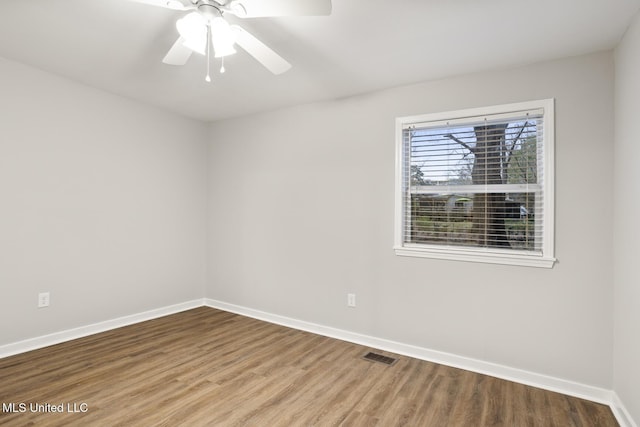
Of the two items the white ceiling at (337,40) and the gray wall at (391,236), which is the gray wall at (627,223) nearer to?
the gray wall at (391,236)

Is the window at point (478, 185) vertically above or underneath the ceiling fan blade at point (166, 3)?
underneath

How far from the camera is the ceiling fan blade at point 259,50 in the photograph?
195cm

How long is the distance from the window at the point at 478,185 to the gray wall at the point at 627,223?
38cm

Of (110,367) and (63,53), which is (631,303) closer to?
(110,367)

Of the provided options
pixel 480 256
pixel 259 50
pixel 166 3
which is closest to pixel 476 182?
pixel 480 256

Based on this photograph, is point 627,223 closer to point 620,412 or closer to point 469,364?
point 620,412

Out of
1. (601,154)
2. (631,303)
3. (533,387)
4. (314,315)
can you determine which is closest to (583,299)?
(631,303)

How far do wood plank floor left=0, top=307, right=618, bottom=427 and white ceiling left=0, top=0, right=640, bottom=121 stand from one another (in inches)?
93.4

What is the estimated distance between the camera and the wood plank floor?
6.94ft

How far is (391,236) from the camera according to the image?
10.5 feet

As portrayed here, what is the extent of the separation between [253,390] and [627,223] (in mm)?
2595

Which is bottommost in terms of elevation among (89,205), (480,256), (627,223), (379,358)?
(379,358)

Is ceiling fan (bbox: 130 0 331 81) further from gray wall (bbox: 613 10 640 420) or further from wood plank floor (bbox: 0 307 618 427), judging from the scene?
wood plank floor (bbox: 0 307 618 427)

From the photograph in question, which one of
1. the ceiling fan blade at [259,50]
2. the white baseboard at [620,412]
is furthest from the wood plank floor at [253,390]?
the ceiling fan blade at [259,50]
